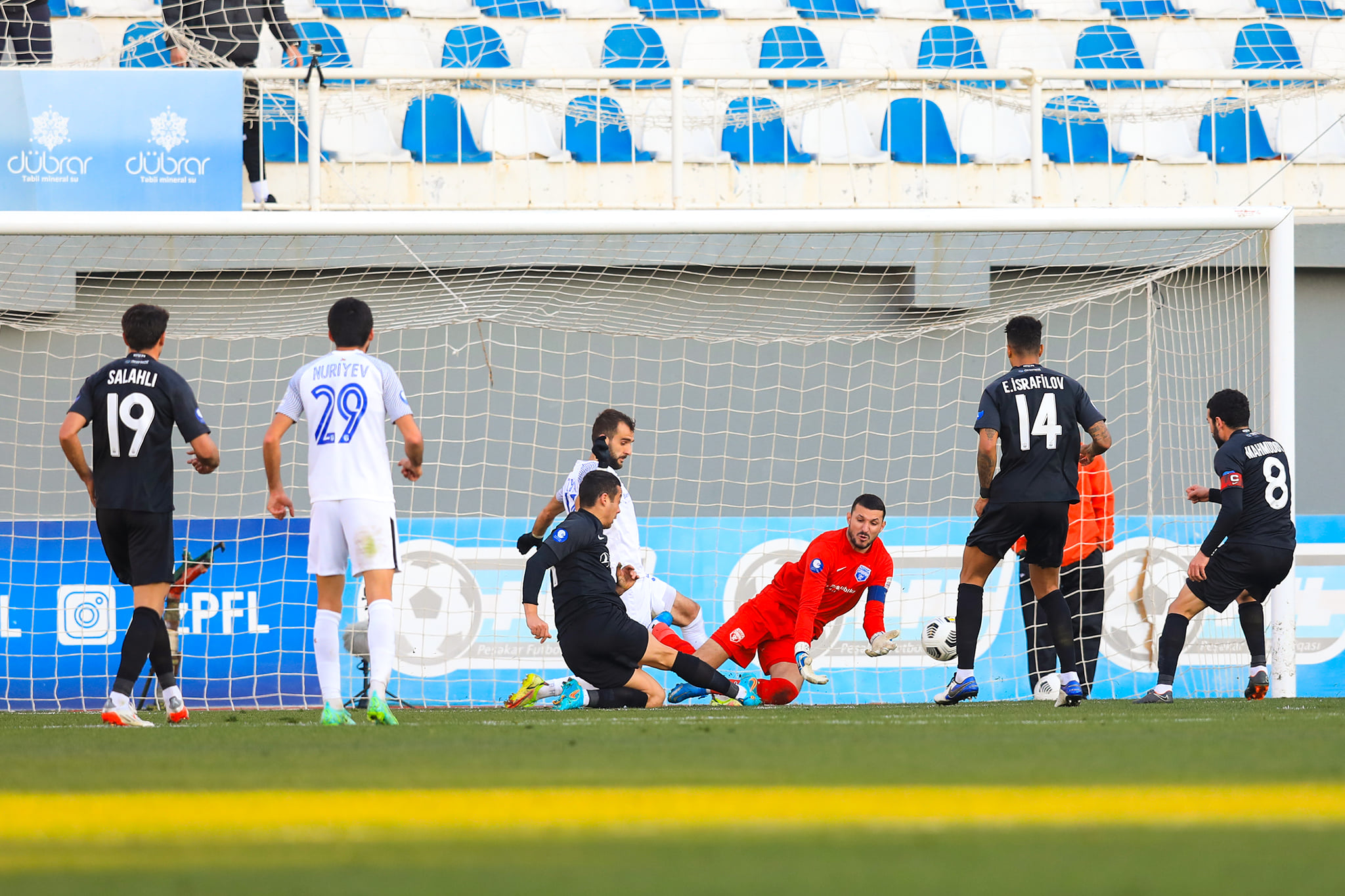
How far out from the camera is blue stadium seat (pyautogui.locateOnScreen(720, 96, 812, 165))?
10.8 m

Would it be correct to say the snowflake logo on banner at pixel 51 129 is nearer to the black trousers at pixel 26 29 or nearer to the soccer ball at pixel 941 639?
the black trousers at pixel 26 29

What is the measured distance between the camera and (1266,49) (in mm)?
12195

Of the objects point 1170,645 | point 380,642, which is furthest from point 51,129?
point 1170,645

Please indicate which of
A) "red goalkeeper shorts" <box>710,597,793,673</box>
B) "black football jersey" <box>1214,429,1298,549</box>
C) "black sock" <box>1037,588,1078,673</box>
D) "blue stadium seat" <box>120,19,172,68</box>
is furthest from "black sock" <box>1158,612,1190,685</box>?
"blue stadium seat" <box>120,19,172,68</box>

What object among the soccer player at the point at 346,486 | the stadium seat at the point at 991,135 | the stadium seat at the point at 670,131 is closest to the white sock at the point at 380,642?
the soccer player at the point at 346,486

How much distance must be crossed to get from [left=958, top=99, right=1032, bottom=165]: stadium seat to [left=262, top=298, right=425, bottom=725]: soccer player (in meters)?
7.16

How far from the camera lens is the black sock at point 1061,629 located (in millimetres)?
5734

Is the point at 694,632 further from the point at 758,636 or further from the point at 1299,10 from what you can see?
the point at 1299,10

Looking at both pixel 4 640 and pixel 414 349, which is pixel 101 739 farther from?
pixel 414 349

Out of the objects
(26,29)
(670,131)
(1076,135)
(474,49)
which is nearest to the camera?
(26,29)

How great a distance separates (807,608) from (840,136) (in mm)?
5812

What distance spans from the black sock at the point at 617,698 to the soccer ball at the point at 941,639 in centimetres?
132

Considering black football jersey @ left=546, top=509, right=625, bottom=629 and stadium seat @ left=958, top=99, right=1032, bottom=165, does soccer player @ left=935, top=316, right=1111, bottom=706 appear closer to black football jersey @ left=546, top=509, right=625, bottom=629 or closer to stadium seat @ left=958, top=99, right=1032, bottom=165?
black football jersey @ left=546, top=509, right=625, bottom=629

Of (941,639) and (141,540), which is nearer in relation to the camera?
(141,540)
